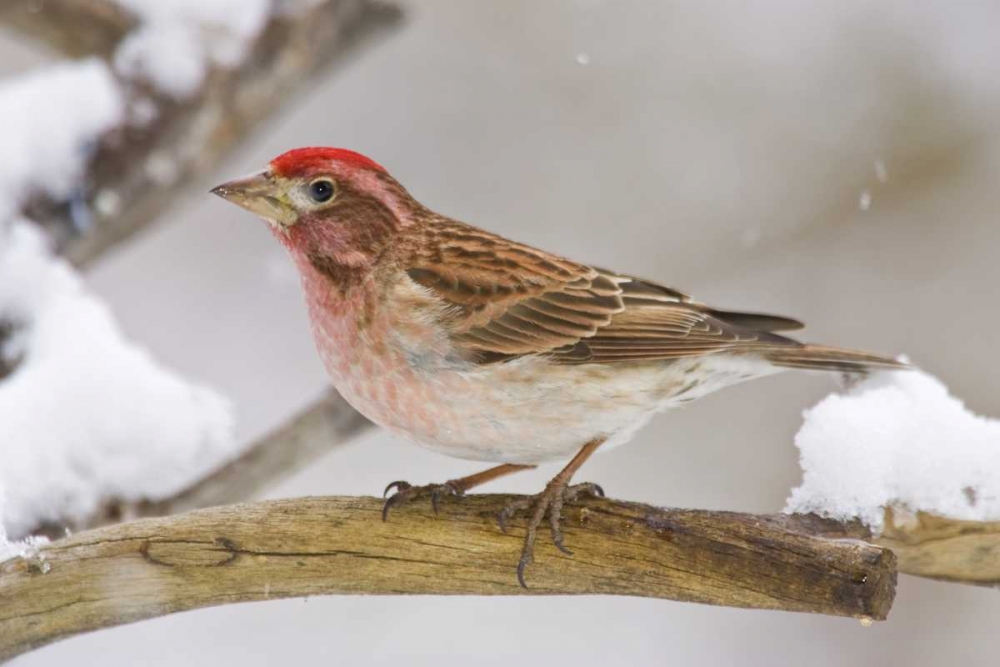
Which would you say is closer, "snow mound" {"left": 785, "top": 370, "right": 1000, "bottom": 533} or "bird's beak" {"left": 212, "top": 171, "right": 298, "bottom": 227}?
"snow mound" {"left": 785, "top": 370, "right": 1000, "bottom": 533}

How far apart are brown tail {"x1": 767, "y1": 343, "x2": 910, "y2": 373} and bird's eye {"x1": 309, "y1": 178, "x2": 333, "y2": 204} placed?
1.81m

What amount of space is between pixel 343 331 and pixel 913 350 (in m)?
5.35

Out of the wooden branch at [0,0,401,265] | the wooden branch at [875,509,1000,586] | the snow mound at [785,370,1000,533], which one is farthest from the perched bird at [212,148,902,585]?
the wooden branch at [0,0,401,265]

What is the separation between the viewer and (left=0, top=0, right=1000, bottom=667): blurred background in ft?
25.5

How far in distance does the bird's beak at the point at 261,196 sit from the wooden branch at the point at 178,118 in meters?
2.00

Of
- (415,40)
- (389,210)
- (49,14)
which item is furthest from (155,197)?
(415,40)

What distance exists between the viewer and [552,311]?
4.54m

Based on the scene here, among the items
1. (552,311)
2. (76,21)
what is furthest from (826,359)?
(76,21)

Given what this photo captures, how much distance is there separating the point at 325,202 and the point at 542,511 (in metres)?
1.39

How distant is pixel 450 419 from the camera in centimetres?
415

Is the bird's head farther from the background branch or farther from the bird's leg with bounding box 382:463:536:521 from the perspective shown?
the background branch

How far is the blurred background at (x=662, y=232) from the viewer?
306 inches

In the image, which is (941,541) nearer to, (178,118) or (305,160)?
(305,160)

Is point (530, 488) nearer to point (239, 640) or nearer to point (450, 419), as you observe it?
point (239, 640)
